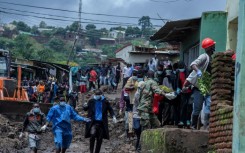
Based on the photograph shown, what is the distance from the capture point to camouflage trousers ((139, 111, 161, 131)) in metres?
12.8

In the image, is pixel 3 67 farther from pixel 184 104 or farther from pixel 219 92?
pixel 219 92

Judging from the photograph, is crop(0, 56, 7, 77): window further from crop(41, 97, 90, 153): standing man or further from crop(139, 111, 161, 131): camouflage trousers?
crop(139, 111, 161, 131): camouflage trousers

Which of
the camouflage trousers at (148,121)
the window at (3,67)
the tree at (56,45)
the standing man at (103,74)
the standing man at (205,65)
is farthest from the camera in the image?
the tree at (56,45)

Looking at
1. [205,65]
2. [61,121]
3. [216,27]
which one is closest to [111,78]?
[216,27]

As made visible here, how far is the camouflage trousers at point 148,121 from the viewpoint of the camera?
12.8m

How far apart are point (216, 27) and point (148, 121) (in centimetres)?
422

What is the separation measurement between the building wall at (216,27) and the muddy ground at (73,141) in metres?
3.74

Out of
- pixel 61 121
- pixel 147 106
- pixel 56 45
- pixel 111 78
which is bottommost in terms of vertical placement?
pixel 61 121

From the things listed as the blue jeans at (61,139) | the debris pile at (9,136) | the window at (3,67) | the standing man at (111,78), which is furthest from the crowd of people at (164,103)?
the standing man at (111,78)

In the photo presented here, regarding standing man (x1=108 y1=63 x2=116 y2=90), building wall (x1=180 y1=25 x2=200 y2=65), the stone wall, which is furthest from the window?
the stone wall

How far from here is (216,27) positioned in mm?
15547

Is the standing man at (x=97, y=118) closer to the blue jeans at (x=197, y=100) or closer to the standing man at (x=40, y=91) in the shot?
the blue jeans at (x=197, y=100)

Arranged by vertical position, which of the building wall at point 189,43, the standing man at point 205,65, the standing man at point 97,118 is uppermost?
the building wall at point 189,43

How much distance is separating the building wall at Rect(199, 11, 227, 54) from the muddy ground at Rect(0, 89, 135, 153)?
12.3ft
